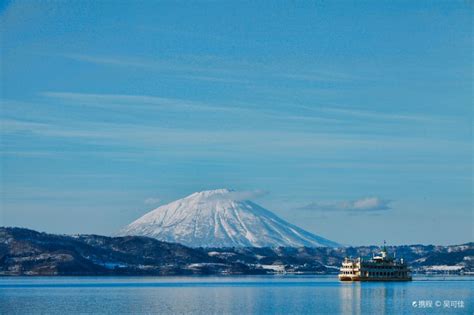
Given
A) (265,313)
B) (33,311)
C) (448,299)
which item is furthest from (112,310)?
(448,299)

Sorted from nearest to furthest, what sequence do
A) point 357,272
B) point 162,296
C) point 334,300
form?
1. point 334,300
2. point 162,296
3. point 357,272

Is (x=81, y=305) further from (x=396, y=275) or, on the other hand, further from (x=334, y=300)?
(x=396, y=275)

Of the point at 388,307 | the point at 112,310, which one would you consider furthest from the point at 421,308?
the point at 112,310

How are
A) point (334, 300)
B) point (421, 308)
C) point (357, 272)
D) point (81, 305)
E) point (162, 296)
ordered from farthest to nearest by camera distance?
point (357, 272) → point (162, 296) → point (334, 300) → point (81, 305) → point (421, 308)

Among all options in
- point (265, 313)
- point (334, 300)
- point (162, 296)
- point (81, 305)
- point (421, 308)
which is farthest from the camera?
point (162, 296)

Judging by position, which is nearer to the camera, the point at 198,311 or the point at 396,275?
the point at 198,311

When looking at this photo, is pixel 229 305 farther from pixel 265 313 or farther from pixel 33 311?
pixel 33 311

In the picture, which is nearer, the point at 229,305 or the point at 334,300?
the point at 229,305

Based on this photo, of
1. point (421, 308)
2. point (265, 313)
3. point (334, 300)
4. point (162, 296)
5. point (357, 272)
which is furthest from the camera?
point (357, 272)
